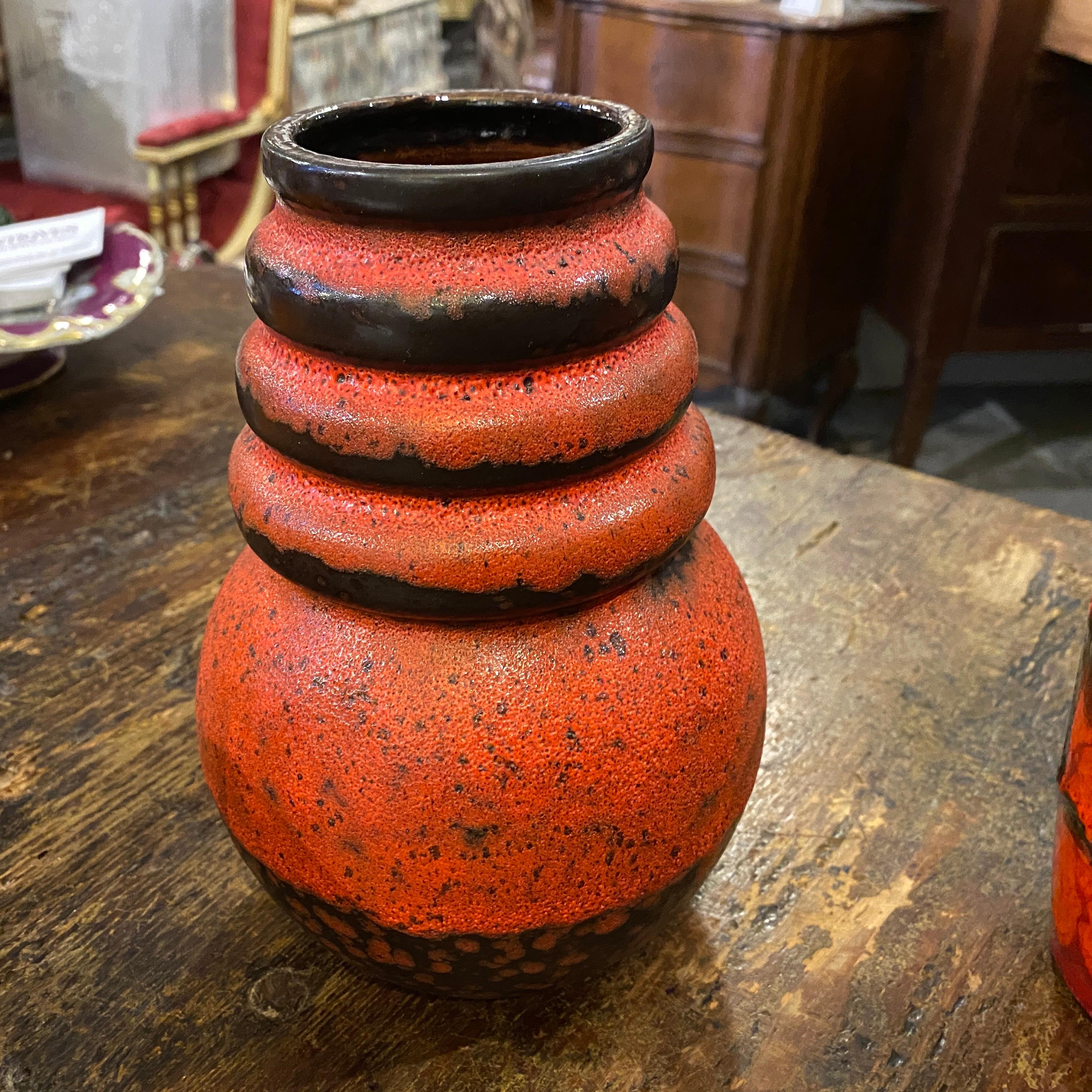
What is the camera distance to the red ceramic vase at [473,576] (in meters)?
0.33

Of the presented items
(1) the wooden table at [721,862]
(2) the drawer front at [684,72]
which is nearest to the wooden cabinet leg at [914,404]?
(2) the drawer front at [684,72]

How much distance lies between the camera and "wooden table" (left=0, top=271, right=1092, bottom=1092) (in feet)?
1.35

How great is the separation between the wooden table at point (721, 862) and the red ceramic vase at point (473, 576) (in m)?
0.04

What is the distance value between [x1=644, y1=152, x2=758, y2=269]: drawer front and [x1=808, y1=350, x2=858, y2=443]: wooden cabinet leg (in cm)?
45

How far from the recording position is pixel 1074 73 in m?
1.60

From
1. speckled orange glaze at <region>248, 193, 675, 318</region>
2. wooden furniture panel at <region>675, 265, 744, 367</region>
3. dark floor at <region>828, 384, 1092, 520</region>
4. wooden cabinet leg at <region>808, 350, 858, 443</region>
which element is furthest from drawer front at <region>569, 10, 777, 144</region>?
speckled orange glaze at <region>248, 193, 675, 318</region>

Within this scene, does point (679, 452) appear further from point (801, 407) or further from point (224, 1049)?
point (801, 407)

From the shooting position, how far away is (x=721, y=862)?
19.8 inches

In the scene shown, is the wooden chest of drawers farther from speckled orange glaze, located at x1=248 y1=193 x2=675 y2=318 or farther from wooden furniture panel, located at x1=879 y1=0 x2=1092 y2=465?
speckled orange glaze, located at x1=248 y1=193 x2=675 y2=318

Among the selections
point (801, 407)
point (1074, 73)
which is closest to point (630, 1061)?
point (1074, 73)

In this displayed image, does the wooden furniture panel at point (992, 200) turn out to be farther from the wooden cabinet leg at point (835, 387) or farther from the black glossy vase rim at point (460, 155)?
the black glossy vase rim at point (460, 155)

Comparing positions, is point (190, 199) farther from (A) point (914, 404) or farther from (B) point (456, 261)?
(B) point (456, 261)

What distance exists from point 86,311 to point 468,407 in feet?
2.28

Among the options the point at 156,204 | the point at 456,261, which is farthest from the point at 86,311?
the point at 156,204
